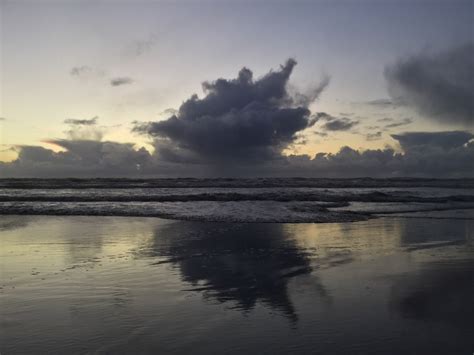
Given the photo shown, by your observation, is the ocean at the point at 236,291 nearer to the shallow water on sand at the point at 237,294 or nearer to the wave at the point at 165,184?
the shallow water on sand at the point at 237,294

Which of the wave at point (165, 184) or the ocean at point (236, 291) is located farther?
the wave at point (165, 184)

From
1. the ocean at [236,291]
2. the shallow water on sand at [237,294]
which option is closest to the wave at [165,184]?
the ocean at [236,291]

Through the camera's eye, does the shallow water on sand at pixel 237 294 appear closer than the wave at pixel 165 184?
Yes

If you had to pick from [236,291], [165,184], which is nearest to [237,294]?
[236,291]


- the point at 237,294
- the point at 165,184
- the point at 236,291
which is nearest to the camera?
the point at 237,294

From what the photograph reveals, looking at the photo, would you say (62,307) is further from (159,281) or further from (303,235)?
(303,235)

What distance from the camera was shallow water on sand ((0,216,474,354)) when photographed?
4.66 m

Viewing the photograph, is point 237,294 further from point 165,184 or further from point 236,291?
point 165,184

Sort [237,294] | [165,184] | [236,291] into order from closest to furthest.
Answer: [237,294] → [236,291] → [165,184]

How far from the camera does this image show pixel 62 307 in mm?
5793

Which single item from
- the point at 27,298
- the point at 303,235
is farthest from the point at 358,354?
the point at 303,235

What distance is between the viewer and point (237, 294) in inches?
254

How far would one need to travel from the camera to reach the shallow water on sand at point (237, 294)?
466 centimetres

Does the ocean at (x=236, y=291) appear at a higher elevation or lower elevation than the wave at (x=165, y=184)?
lower
